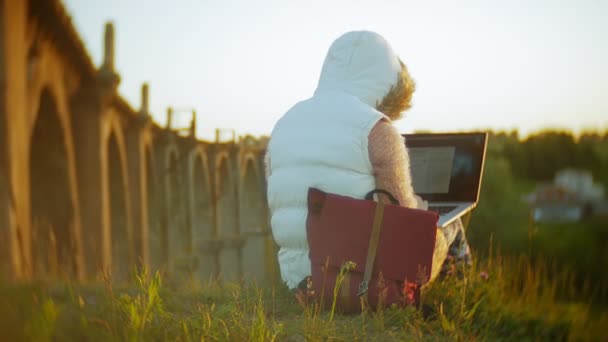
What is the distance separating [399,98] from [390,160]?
17.9 inches

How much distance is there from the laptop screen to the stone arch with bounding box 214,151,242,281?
24089 mm

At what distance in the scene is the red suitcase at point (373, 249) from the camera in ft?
11.5

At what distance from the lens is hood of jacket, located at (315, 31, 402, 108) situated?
3.93 metres

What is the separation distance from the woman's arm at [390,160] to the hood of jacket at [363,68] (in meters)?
0.25

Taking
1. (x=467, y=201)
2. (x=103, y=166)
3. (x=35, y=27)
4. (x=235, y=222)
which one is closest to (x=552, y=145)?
(x=235, y=222)

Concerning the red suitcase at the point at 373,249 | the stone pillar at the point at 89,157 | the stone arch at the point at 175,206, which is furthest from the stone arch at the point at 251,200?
the red suitcase at the point at 373,249

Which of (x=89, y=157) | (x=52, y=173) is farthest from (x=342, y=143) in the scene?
(x=89, y=157)

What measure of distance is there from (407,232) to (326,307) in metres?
0.49

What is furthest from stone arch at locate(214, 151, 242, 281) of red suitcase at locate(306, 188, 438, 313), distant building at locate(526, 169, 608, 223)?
red suitcase at locate(306, 188, 438, 313)

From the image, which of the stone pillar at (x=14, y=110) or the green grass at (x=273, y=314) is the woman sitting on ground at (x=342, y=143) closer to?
the green grass at (x=273, y=314)

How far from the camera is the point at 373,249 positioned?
11.6 feet

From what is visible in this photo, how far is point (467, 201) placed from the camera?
14.6ft

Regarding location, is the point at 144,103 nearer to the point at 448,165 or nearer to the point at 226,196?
the point at 448,165

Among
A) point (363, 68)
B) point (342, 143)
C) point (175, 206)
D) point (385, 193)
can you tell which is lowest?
point (175, 206)
